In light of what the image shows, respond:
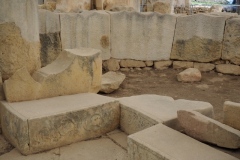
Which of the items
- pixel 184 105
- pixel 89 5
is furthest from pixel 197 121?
pixel 89 5

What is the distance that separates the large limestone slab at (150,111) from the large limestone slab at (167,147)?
29 centimetres

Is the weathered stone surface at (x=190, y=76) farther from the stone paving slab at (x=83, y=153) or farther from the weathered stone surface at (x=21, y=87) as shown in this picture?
the weathered stone surface at (x=21, y=87)

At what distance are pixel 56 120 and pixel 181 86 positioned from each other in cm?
318

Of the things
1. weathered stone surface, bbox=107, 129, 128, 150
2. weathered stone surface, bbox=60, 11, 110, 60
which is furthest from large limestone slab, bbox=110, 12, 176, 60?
weathered stone surface, bbox=107, 129, 128, 150

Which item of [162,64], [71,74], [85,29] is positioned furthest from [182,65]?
[71,74]

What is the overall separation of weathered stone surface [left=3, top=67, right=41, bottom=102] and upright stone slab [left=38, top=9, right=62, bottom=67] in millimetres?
2655

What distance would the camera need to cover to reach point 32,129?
2492 mm

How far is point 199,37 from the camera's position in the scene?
5562mm

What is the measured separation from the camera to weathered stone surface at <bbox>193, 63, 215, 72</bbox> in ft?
18.7

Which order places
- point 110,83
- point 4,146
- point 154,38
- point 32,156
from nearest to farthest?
point 32,156
point 4,146
point 110,83
point 154,38

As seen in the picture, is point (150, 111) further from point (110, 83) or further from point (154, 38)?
point (154, 38)

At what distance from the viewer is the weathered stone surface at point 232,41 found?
5.27m

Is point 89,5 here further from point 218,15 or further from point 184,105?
point 184,105

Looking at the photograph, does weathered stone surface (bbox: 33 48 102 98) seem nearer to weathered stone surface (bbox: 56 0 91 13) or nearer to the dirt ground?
the dirt ground
